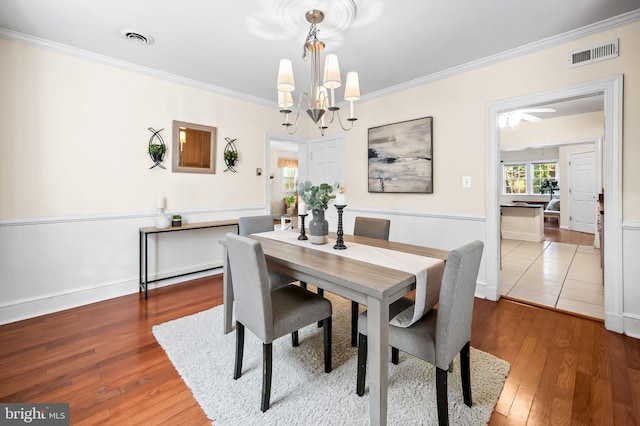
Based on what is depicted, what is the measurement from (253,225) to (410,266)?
173 cm

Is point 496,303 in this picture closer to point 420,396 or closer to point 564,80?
point 420,396

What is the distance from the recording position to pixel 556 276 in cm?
371

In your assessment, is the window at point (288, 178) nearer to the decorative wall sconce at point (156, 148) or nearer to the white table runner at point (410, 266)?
the decorative wall sconce at point (156, 148)

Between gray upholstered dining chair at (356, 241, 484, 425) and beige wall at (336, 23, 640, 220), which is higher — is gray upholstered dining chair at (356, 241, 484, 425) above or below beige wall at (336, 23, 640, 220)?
below

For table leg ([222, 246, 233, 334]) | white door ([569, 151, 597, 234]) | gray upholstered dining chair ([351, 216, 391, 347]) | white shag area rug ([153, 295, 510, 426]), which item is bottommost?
white shag area rug ([153, 295, 510, 426])

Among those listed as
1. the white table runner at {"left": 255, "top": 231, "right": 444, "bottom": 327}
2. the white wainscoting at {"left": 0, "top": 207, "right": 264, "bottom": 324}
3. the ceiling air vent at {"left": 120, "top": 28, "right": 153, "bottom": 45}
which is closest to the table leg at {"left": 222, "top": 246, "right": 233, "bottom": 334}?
the white table runner at {"left": 255, "top": 231, "right": 444, "bottom": 327}

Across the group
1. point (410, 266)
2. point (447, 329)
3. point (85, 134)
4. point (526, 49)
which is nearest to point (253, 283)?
point (410, 266)

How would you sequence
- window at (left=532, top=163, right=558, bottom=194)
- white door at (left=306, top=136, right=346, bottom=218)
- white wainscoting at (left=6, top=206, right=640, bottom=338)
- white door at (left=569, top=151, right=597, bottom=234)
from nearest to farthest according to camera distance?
Answer: white wainscoting at (left=6, top=206, right=640, bottom=338), white door at (left=306, top=136, right=346, bottom=218), white door at (left=569, top=151, right=597, bottom=234), window at (left=532, top=163, right=558, bottom=194)

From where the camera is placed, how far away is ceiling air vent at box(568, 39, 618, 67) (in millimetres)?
2330

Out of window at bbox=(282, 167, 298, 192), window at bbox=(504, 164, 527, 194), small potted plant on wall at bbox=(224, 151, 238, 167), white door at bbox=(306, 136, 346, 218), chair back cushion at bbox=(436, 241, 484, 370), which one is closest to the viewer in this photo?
chair back cushion at bbox=(436, 241, 484, 370)

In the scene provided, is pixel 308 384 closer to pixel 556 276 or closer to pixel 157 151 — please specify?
pixel 157 151

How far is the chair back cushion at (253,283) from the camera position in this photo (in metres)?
1.50

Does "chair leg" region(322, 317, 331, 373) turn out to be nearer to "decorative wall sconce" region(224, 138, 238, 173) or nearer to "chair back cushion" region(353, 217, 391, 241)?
"chair back cushion" region(353, 217, 391, 241)

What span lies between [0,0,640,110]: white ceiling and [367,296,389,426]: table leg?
202 cm
